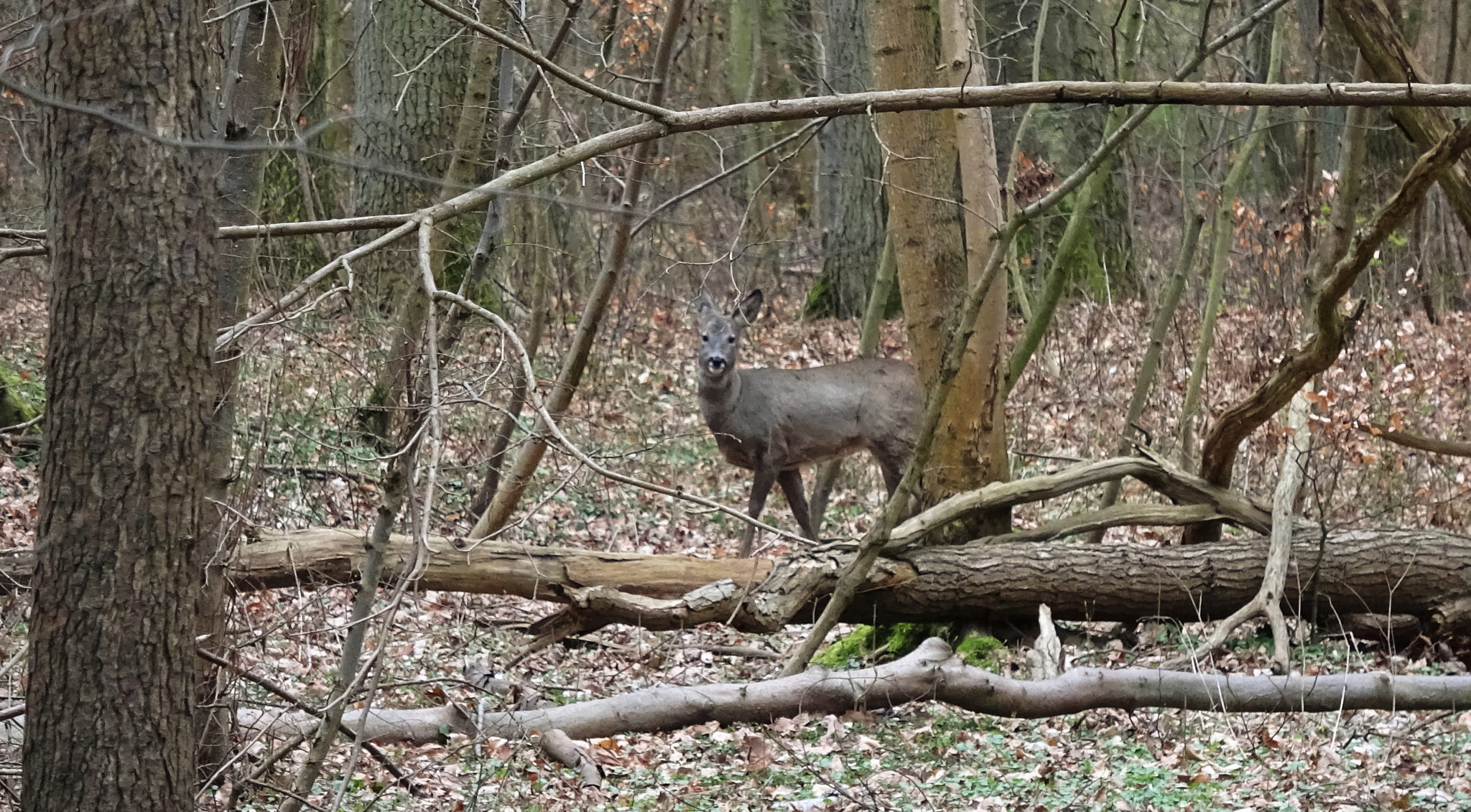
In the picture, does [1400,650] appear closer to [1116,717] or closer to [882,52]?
[1116,717]

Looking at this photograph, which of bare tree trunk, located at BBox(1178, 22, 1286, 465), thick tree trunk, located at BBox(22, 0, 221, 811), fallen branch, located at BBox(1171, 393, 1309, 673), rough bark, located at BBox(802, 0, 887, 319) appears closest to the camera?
thick tree trunk, located at BBox(22, 0, 221, 811)

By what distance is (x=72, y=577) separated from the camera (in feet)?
12.3

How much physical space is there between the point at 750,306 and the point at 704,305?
377 millimetres

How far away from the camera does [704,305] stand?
37.7 feet

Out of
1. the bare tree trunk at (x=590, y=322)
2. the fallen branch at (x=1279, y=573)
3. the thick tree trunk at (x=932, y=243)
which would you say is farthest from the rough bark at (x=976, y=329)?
the bare tree trunk at (x=590, y=322)

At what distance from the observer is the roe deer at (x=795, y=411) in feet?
35.9

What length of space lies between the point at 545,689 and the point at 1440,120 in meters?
5.05

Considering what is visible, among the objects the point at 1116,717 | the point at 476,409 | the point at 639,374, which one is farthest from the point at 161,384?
the point at 639,374

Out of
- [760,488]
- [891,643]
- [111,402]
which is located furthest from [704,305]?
[111,402]

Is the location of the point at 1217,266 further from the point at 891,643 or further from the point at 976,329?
the point at 891,643

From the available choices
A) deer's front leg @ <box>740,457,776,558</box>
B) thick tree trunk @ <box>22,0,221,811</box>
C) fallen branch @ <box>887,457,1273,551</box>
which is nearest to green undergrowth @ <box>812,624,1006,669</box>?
fallen branch @ <box>887,457,1273,551</box>

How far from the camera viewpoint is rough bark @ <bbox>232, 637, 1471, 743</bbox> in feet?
20.6

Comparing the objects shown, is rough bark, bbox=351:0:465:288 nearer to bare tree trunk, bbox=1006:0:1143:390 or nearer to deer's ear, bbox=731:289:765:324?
deer's ear, bbox=731:289:765:324

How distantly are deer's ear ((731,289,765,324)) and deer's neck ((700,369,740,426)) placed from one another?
0.44 metres
